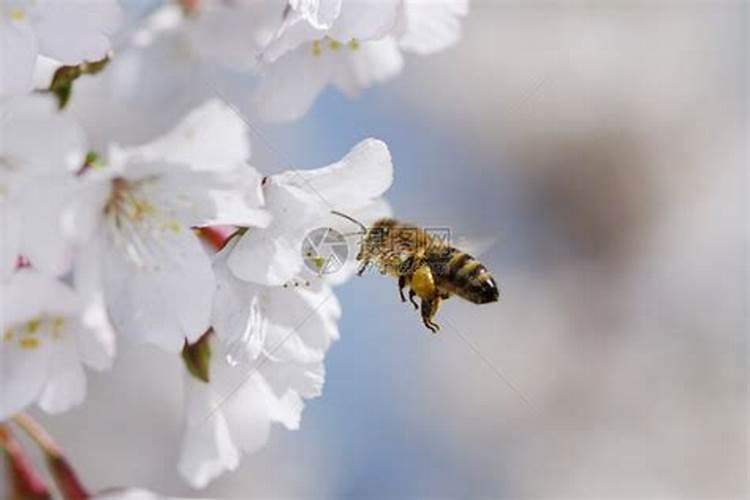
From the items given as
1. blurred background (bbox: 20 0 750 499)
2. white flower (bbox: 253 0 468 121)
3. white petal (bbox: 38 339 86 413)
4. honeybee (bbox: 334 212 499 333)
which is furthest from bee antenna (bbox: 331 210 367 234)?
blurred background (bbox: 20 0 750 499)

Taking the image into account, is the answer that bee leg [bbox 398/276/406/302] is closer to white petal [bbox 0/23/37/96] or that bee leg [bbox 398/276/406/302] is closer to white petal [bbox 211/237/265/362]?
white petal [bbox 211/237/265/362]

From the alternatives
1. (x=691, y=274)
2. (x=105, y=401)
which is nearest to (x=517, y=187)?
(x=691, y=274)

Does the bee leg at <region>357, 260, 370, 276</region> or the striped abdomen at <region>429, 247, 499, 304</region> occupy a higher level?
the striped abdomen at <region>429, 247, 499, 304</region>

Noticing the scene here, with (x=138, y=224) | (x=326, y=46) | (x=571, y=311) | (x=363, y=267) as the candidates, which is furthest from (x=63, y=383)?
(x=571, y=311)

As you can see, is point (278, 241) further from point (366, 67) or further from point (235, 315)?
point (366, 67)

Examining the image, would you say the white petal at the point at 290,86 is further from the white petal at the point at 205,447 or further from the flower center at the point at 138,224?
the white petal at the point at 205,447

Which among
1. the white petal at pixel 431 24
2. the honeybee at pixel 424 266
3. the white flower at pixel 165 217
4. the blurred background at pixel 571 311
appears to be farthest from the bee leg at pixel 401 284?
the blurred background at pixel 571 311
